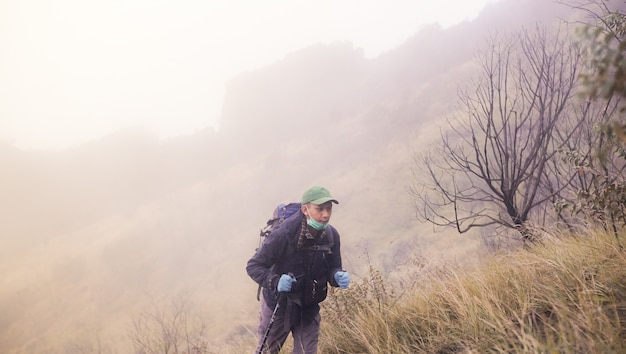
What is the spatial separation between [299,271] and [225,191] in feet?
Result: 117

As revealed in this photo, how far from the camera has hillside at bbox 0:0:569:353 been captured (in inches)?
897

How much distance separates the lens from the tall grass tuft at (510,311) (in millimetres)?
1813

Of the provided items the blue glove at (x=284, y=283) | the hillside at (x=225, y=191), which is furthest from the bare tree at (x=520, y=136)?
the hillside at (x=225, y=191)

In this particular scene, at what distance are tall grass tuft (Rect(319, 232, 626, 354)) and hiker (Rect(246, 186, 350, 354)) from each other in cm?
41

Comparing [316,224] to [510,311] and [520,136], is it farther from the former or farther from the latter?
[520,136]

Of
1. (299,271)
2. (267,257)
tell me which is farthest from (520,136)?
(267,257)

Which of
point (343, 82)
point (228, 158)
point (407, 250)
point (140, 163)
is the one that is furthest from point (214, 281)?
point (343, 82)

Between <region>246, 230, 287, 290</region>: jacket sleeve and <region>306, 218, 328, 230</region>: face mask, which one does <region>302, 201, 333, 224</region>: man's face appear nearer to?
<region>306, 218, 328, 230</region>: face mask

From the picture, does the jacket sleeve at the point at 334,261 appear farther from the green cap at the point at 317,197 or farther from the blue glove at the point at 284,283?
the blue glove at the point at 284,283

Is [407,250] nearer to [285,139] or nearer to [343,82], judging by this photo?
[285,139]

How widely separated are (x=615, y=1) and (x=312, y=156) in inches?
1012

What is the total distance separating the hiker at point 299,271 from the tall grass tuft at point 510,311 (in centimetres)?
41

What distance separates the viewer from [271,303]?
3143mm

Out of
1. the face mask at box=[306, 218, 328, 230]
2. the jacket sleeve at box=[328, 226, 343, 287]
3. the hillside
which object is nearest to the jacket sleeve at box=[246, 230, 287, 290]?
the face mask at box=[306, 218, 328, 230]
